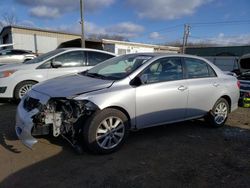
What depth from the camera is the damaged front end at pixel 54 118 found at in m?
3.70

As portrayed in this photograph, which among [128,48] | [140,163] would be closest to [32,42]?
[128,48]

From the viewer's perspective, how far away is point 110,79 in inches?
168

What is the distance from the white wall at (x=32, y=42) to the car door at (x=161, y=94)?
89.7ft

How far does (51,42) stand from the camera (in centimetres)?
3159

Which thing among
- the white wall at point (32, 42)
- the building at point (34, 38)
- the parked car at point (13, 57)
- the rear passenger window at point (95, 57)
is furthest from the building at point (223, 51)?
the rear passenger window at point (95, 57)

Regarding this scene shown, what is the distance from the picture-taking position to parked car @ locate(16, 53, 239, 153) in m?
3.74

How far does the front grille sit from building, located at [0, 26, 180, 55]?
927 inches

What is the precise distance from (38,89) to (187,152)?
2.64 m

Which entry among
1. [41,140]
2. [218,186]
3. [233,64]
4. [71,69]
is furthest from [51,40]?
[218,186]

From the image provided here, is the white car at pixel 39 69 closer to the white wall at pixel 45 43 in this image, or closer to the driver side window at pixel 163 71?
the driver side window at pixel 163 71

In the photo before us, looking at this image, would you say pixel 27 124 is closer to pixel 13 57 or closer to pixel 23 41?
pixel 13 57

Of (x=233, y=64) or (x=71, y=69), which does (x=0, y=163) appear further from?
(x=233, y=64)

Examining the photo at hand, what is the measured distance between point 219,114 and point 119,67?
245 centimetres

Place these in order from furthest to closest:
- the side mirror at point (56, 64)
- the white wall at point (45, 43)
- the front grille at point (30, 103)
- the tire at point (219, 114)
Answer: the white wall at point (45, 43) < the side mirror at point (56, 64) < the tire at point (219, 114) < the front grille at point (30, 103)
